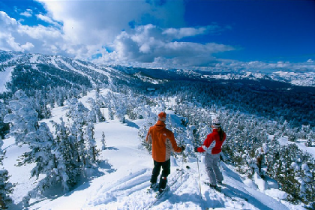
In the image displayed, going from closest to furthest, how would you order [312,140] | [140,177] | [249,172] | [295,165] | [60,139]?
1. [140,177]
2. [249,172]
3. [295,165]
4. [60,139]
5. [312,140]

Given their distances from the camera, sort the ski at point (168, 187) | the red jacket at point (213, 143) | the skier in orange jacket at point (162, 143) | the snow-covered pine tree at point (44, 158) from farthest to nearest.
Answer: the snow-covered pine tree at point (44, 158)
the red jacket at point (213, 143)
the ski at point (168, 187)
the skier in orange jacket at point (162, 143)

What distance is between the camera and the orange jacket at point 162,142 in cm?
515

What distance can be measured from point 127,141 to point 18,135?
1107 inches

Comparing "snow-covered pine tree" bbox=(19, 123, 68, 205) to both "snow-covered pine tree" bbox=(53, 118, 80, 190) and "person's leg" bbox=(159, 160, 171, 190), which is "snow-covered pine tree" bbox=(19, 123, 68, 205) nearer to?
"snow-covered pine tree" bbox=(53, 118, 80, 190)

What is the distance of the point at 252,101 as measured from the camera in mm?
177125

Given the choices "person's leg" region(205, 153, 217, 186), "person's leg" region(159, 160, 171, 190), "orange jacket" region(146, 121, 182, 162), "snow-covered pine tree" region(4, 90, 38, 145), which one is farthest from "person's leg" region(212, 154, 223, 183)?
"snow-covered pine tree" region(4, 90, 38, 145)

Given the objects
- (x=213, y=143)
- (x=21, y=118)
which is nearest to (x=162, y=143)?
(x=213, y=143)

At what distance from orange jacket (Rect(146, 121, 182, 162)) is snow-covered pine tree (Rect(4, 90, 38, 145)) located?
14.6 m

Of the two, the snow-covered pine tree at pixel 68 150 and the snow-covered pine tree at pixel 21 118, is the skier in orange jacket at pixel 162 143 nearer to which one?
the snow-covered pine tree at pixel 21 118

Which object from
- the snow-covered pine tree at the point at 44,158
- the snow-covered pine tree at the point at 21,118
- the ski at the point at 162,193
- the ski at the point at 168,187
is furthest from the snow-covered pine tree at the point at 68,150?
the ski at the point at 162,193

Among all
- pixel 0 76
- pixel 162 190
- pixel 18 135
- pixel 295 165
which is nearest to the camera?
pixel 162 190

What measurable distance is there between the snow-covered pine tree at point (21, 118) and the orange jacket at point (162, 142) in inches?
576

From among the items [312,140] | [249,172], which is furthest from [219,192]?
[312,140]

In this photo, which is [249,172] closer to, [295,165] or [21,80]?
[295,165]
